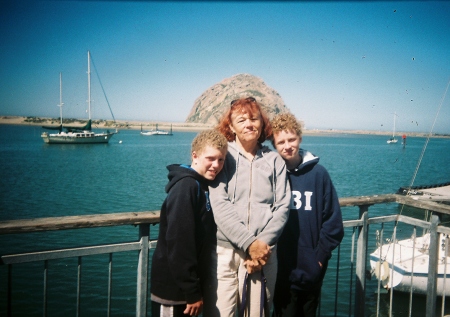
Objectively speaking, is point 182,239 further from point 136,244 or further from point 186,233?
point 136,244

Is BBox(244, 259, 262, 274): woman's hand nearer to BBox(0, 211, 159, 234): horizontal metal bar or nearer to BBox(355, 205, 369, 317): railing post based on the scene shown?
BBox(0, 211, 159, 234): horizontal metal bar

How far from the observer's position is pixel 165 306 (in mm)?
2242

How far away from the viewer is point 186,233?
2.11 m

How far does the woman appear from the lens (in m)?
2.25

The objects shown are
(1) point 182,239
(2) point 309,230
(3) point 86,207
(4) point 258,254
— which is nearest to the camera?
(1) point 182,239

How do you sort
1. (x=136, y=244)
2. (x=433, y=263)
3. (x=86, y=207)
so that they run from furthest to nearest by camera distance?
(x=86, y=207)
(x=433, y=263)
(x=136, y=244)

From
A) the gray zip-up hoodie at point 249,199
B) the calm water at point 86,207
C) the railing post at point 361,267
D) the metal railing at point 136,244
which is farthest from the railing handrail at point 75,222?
the calm water at point 86,207

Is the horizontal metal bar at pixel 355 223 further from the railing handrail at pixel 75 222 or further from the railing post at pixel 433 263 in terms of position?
the railing handrail at pixel 75 222

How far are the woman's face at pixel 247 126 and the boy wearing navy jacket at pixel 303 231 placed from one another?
0.24 metres

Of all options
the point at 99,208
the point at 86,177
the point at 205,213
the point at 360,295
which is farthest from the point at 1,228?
the point at 86,177

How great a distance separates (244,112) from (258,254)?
106 cm

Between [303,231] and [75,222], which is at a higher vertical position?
[75,222]

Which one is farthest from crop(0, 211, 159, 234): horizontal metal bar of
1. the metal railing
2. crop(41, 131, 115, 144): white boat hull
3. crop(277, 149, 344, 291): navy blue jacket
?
crop(41, 131, 115, 144): white boat hull

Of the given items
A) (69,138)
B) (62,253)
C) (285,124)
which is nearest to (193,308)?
(62,253)
